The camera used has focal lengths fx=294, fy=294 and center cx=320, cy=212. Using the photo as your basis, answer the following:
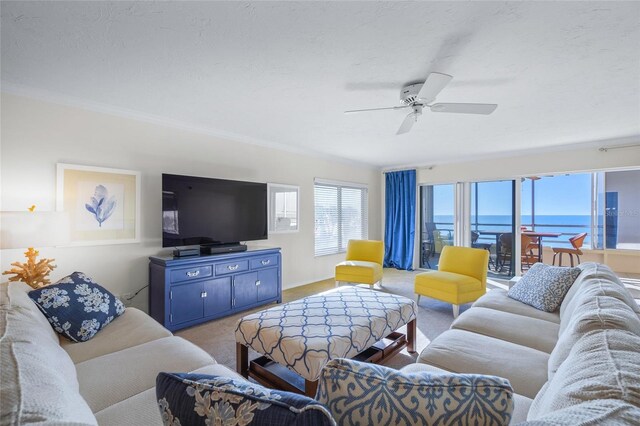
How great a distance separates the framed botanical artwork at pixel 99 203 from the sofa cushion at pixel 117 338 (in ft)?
3.85

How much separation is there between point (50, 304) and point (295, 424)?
6.61 ft

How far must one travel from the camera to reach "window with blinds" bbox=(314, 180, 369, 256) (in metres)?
5.25

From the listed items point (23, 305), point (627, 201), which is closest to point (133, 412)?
point (23, 305)

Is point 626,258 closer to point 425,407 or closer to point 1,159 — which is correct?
point 425,407

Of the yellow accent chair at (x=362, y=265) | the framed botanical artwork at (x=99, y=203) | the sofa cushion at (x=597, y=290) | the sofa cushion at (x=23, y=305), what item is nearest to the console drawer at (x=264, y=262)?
the yellow accent chair at (x=362, y=265)

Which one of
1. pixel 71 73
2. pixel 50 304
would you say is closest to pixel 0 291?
pixel 50 304

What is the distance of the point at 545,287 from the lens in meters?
2.47

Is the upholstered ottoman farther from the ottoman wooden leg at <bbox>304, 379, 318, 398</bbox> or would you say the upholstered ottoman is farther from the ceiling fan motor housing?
the ceiling fan motor housing

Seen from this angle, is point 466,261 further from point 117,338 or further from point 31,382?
point 31,382

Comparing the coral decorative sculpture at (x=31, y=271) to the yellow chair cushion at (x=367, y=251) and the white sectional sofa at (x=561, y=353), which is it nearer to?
the white sectional sofa at (x=561, y=353)

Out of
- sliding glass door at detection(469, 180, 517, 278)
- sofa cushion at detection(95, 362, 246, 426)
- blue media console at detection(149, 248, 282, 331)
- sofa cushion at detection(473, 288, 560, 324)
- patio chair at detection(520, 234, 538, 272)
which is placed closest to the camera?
sofa cushion at detection(95, 362, 246, 426)

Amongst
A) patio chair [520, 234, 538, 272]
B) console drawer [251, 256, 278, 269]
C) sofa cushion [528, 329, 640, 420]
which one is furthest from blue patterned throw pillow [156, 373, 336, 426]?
patio chair [520, 234, 538, 272]

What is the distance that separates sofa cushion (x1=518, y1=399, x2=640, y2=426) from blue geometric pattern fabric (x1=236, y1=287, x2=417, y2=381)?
1228mm

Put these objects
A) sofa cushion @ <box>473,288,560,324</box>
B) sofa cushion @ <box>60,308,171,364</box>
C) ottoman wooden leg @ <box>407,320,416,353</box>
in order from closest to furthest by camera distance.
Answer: sofa cushion @ <box>60,308,171,364</box> → sofa cushion @ <box>473,288,560,324</box> → ottoman wooden leg @ <box>407,320,416,353</box>
